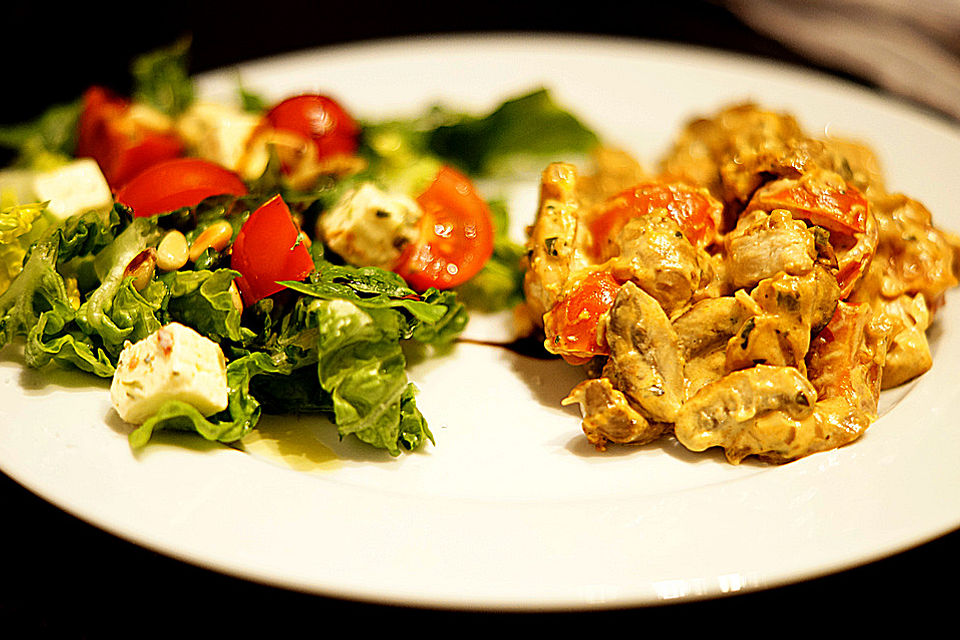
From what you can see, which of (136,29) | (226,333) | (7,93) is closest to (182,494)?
(226,333)

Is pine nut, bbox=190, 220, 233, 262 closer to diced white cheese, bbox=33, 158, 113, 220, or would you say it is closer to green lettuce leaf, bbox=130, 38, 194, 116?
diced white cheese, bbox=33, 158, 113, 220

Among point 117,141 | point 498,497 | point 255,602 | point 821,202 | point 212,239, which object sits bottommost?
point 255,602

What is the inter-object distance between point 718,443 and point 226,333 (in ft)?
4.92

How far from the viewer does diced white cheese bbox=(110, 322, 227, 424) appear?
2248mm

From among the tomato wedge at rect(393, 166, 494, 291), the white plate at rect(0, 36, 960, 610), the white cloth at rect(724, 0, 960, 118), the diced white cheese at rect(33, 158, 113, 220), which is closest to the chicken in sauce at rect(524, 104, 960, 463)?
the white plate at rect(0, 36, 960, 610)

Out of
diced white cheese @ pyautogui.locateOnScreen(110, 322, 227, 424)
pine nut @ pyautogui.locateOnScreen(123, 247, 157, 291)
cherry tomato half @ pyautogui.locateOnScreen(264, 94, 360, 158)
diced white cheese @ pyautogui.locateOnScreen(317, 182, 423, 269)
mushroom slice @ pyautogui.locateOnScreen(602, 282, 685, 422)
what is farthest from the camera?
cherry tomato half @ pyautogui.locateOnScreen(264, 94, 360, 158)

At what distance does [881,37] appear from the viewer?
5.97 metres

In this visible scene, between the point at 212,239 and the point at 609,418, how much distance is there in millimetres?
1420

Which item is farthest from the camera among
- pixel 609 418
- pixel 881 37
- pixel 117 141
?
pixel 881 37

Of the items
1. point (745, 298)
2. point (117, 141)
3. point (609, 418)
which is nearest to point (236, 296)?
point (609, 418)

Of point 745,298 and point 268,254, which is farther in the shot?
point 268,254

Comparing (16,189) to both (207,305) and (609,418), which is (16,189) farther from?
(609,418)

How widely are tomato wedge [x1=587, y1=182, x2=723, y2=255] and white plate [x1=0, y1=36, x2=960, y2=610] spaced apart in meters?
0.53

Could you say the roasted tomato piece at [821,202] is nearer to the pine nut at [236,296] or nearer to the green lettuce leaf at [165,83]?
the pine nut at [236,296]
